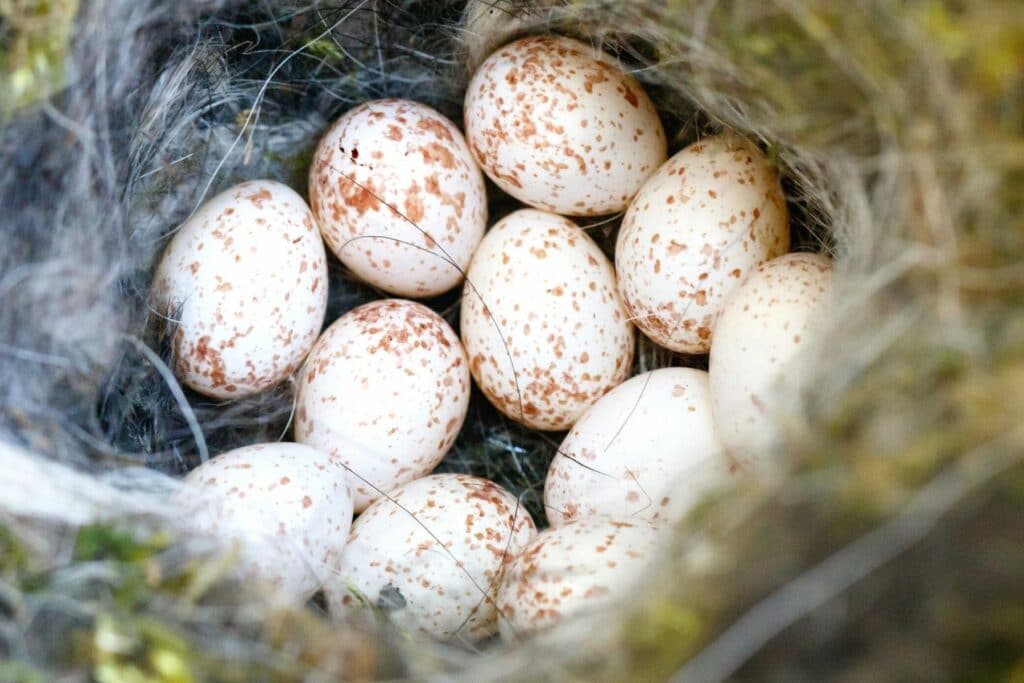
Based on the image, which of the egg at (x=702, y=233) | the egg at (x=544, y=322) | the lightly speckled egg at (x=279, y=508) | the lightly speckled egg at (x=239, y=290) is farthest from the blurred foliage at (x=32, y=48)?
the egg at (x=702, y=233)

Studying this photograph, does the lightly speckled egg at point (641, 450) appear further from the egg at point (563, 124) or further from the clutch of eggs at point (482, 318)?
the egg at point (563, 124)

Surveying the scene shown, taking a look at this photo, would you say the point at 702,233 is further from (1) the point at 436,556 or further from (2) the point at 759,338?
(1) the point at 436,556

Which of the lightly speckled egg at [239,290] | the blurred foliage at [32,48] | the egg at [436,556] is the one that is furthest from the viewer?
the lightly speckled egg at [239,290]

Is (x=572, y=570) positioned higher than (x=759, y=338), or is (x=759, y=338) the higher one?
(x=759, y=338)

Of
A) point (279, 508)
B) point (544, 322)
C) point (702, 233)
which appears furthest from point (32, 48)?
point (702, 233)

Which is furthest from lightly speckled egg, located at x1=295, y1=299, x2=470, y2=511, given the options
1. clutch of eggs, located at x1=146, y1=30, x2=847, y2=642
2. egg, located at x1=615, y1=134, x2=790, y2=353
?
egg, located at x1=615, y1=134, x2=790, y2=353

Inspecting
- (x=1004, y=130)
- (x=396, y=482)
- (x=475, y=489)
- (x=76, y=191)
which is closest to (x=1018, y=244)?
(x=1004, y=130)

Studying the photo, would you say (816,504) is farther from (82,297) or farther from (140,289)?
(140,289)

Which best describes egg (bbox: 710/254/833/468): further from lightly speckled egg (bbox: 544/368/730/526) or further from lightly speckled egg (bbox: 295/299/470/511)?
lightly speckled egg (bbox: 295/299/470/511)
